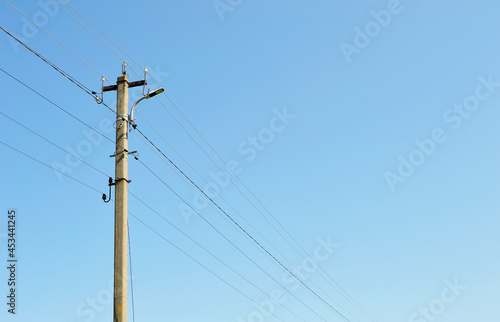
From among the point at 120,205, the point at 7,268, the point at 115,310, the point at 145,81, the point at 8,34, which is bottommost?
the point at 115,310

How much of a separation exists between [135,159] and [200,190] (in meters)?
5.33

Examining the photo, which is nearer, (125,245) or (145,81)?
(125,245)

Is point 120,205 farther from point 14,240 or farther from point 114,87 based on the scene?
point 14,240

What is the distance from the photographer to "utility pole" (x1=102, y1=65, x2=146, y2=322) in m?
11.1

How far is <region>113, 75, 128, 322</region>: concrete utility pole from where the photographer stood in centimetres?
1106

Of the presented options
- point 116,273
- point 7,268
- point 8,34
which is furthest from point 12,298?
point 8,34

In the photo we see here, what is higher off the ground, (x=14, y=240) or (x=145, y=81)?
(x=145, y=81)

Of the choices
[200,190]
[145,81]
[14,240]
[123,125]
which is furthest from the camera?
[200,190]

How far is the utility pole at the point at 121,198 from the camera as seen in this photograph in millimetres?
11072

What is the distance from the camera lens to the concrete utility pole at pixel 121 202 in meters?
11.1

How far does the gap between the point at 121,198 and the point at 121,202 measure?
0.09 meters

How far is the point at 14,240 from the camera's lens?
15000 millimetres

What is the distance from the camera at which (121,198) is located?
11.9 meters

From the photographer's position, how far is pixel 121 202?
11.9 m
